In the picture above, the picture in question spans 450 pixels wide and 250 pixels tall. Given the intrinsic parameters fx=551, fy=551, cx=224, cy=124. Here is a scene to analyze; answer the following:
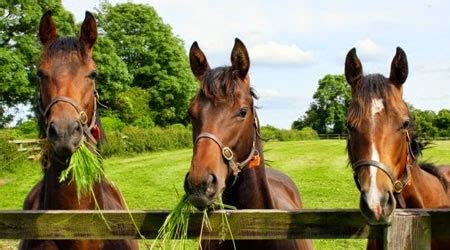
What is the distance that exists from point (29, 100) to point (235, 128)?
28.4 m

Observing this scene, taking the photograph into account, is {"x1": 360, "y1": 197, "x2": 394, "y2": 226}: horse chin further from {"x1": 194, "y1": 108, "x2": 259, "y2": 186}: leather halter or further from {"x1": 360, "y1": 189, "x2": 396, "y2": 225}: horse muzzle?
{"x1": 194, "y1": 108, "x2": 259, "y2": 186}: leather halter

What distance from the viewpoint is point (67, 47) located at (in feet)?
14.3

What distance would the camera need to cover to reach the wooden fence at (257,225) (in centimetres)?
318

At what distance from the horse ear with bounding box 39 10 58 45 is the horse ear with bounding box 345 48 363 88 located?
2429 mm

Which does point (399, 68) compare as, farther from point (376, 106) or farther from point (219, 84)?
point (219, 84)

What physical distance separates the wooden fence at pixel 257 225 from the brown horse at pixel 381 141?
5.5 inches

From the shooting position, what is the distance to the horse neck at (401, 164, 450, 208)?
15.4 ft

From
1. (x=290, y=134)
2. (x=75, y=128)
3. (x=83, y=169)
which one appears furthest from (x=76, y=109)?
(x=290, y=134)

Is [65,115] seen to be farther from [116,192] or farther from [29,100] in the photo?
[29,100]

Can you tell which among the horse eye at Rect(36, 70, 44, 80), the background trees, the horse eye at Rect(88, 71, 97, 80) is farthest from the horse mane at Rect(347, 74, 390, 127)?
the background trees

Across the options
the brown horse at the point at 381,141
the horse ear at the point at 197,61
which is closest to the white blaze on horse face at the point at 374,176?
the brown horse at the point at 381,141

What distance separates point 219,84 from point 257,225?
1262mm

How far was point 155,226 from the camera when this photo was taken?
3459 mm

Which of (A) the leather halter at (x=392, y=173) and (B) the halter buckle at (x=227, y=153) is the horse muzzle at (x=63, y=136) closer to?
(B) the halter buckle at (x=227, y=153)
